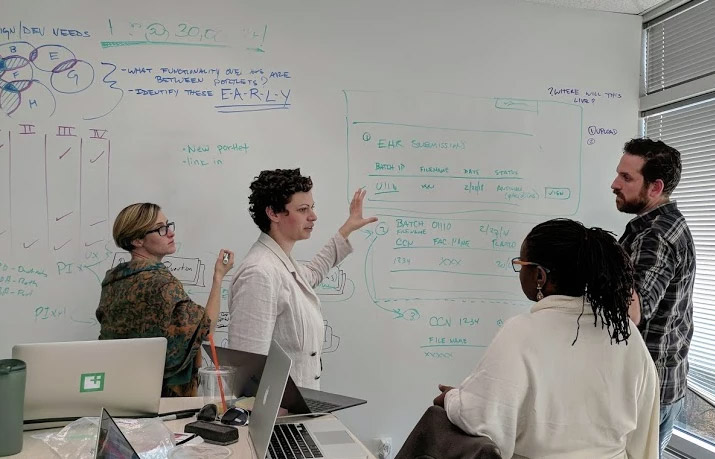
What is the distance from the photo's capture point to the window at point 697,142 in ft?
9.77

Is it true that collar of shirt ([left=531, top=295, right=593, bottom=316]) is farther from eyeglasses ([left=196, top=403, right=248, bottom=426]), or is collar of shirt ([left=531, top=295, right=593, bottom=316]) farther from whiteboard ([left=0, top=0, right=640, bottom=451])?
whiteboard ([left=0, top=0, right=640, bottom=451])

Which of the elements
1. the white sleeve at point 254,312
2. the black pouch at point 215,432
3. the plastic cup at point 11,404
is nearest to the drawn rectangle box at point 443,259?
the white sleeve at point 254,312

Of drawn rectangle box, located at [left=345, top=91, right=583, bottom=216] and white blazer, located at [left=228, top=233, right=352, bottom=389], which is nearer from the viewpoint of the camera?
white blazer, located at [left=228, top=233, right=352, bottom=389]

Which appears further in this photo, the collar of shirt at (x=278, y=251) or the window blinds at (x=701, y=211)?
the window blinds at (x=701, y=211)

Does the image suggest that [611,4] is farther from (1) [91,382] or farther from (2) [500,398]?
(1) [91,382]

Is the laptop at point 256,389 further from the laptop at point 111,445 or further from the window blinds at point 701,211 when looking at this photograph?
the window blinds at point 701,211

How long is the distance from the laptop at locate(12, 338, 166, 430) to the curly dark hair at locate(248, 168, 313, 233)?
77 cm

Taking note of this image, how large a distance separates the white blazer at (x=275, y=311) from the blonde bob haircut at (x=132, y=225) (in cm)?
54

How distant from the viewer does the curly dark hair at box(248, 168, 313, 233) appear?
2.35m

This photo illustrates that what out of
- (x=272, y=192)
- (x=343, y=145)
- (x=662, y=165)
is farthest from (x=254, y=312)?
(x=662, y=165)

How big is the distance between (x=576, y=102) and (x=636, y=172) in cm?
101

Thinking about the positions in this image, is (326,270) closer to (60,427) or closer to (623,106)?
(60,427)

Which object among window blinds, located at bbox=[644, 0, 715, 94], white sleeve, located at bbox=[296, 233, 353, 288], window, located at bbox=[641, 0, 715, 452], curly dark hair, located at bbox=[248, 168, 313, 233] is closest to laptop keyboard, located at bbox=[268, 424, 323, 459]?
curly dark hair, located at bbox=[248, 168, 313, 233]

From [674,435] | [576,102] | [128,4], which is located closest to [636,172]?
[576,102]
